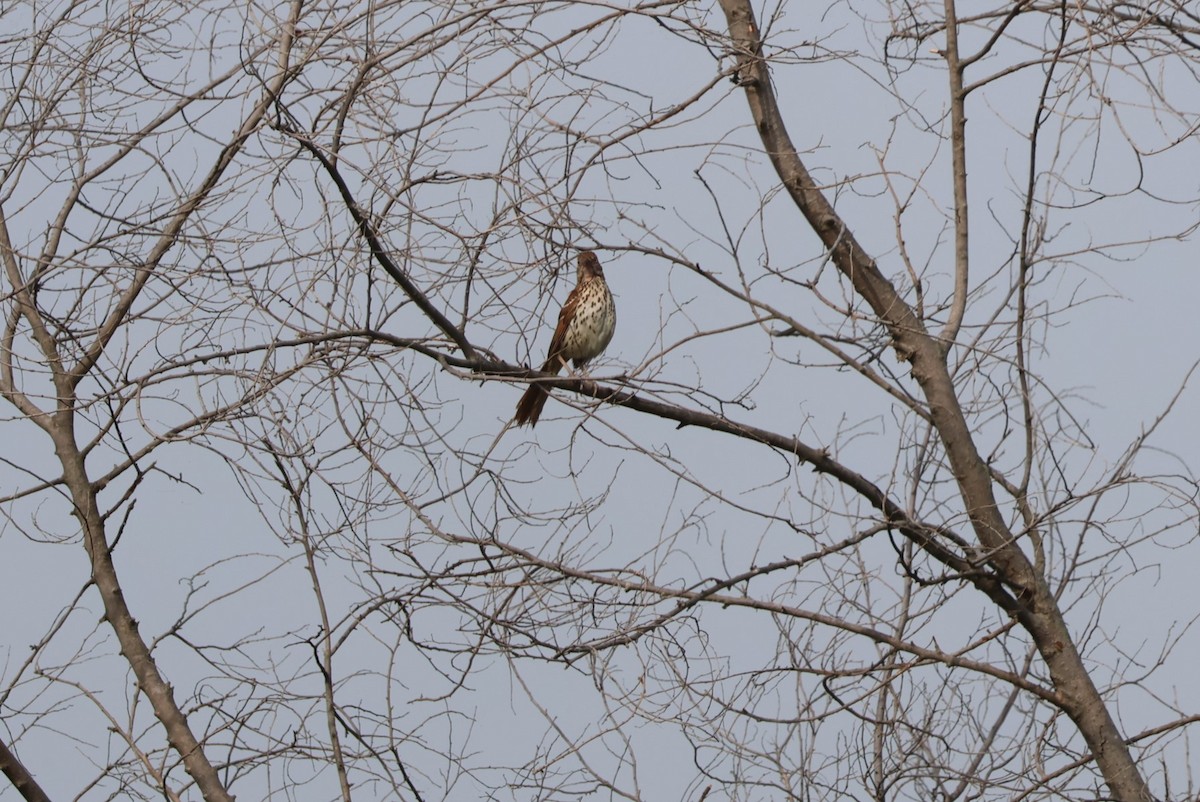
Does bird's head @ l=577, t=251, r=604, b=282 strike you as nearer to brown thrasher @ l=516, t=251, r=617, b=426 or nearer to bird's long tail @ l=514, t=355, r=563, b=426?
brown thrasher @ l=516, t=251, r=617, b=426

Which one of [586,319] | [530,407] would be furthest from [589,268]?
[530,407]

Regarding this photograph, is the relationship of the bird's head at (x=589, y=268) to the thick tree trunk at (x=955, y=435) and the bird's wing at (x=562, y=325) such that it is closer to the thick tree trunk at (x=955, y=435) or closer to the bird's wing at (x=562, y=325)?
the bird's wing at (x=562, y=325)

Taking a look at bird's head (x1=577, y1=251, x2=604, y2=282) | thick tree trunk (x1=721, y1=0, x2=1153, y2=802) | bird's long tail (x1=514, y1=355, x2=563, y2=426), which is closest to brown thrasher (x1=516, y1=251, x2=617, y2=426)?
bird's head (x1=577, y1=251, x2=604, y2=282)

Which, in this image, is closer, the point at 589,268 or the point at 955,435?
the point at 955,435

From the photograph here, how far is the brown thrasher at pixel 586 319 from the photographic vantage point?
6.55 meters

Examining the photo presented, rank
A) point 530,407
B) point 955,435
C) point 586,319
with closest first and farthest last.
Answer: point 955,435 → point 530,407 → point 586,319

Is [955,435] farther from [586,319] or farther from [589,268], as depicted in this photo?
[589,268]

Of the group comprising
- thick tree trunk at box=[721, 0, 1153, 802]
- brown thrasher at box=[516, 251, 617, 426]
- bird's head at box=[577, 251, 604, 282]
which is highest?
bird's head at box=[577, 251, 604, 282]

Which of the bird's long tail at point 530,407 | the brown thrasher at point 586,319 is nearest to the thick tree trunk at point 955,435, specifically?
the bird's long tail at point 530,407

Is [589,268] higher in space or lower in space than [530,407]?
higher

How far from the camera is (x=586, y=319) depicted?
6.55m

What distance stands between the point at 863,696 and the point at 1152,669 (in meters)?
1.03

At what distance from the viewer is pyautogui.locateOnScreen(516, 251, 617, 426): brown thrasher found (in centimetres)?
655

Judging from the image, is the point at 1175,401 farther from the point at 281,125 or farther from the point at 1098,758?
the point at 281,125
